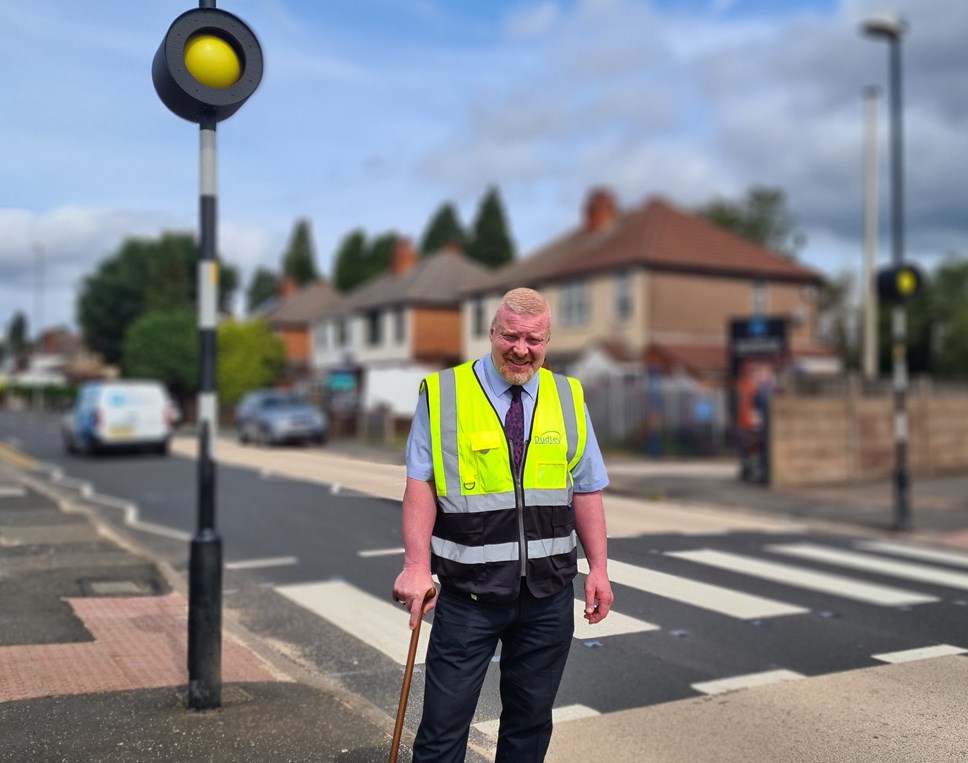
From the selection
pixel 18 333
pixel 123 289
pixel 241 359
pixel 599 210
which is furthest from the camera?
pixel 18 333

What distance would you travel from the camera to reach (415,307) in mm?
47844

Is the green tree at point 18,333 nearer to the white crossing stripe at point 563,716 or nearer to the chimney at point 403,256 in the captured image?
the chimney at point 403,256

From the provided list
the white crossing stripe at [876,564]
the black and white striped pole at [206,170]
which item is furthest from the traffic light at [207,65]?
the white crossing stripe at [876,564]

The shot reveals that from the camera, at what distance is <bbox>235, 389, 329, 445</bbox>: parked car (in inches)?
1137

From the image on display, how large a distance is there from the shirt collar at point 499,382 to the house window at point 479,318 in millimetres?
38493

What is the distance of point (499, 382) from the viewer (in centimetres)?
337

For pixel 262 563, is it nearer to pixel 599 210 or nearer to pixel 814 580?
pixel 814 580

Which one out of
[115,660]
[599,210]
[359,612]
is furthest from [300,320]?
[115,660]

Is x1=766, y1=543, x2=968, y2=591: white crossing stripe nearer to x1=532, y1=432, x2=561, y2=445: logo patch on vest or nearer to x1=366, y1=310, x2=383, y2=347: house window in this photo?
x1=532, y1=432, x2=561, y2=445: logo patch on vest

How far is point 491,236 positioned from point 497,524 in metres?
74.6

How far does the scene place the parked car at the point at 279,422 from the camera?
28.9 metres

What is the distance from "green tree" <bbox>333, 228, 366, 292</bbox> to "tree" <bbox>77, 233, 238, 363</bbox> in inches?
891

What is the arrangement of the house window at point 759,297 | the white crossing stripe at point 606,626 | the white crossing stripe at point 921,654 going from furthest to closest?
1. the house window at point 759,297
2. the white crossing stripe at point 921,654
3. the white crossing stripe at point 606,626

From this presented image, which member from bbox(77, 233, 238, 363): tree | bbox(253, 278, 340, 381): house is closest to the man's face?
bbox(253, 278, 340, 381): house
